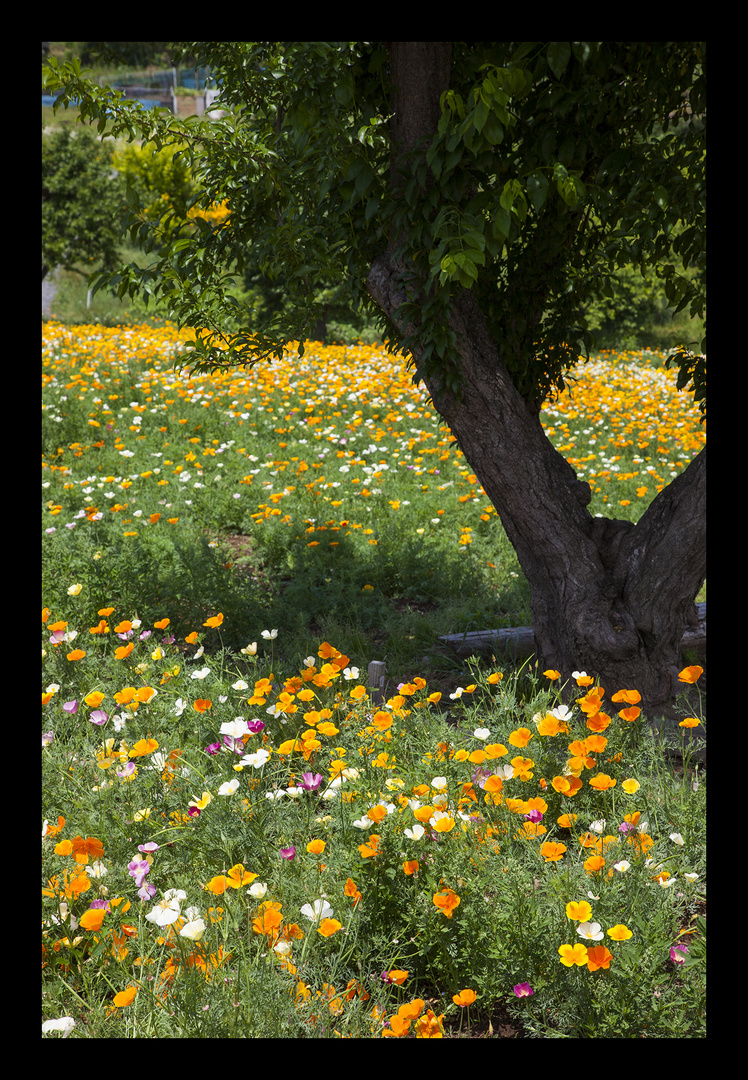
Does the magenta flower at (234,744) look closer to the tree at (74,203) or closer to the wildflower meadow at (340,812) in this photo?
the wildflower meadow at (340,812)

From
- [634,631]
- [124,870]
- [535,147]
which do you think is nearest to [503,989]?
[124,870]

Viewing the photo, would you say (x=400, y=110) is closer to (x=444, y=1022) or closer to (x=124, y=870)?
(x=124, y=870)

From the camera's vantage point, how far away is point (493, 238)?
249 cm

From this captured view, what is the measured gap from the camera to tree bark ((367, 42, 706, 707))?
3150mm

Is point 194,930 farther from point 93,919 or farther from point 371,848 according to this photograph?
point 371,848

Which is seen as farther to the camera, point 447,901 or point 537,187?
point 537,187

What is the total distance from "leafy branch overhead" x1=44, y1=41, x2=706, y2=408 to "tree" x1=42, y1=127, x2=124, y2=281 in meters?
15.7

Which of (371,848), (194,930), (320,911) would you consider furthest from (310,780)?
(194,930)

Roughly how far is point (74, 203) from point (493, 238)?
18.1 metres

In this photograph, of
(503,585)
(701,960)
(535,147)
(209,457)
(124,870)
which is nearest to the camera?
(701,960)

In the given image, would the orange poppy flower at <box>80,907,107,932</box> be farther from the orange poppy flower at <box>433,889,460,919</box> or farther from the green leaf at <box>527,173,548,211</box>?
the green leaf at <box>527,173,548,211</box>

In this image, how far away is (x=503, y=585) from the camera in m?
4.73
